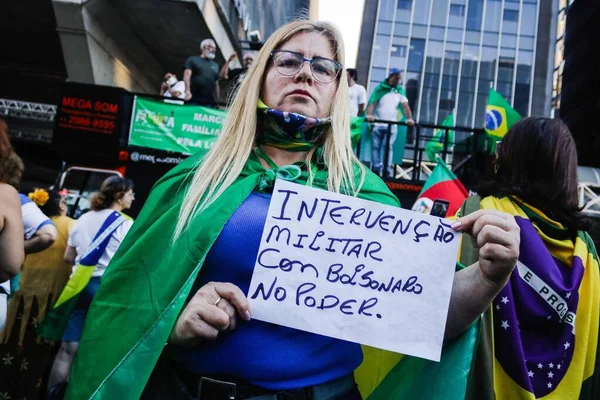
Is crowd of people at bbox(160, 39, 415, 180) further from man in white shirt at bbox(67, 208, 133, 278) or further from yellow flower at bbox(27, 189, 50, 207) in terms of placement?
man in white shirt at bbox(67, 208, 133, 278)

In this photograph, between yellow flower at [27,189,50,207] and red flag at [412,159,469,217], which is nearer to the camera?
red flag at [412,159,469,217]

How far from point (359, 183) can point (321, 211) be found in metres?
0.23

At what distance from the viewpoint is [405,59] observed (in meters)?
46.8

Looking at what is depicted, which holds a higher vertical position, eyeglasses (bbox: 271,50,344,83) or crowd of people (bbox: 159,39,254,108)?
crowd of people (bbox: 159,39,254,108)

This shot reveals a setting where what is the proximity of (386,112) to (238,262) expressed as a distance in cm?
838

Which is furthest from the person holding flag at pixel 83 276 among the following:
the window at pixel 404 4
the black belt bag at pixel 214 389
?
the window at pixel 404 4

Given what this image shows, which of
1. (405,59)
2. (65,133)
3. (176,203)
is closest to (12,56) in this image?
(65,133)

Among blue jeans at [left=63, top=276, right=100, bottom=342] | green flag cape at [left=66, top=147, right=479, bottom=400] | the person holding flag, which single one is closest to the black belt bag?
green flag cape at [left=66, top=147, right=479, bottom=400]

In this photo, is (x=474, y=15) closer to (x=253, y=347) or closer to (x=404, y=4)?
(x=404, y=4)

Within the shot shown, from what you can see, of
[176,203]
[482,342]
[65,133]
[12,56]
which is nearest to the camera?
[176,203]

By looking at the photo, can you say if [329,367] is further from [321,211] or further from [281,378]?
[321,211]

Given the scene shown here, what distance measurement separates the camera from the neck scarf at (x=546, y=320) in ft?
6.36

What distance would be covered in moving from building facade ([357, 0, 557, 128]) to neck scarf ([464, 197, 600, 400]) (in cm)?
4397

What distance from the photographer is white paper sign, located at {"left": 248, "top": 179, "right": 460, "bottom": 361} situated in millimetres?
1399
